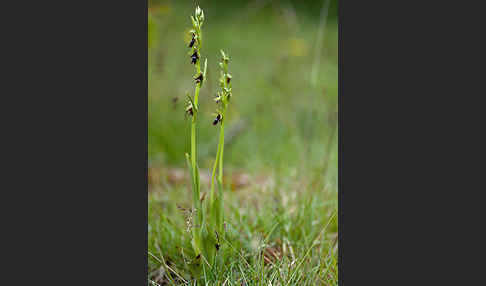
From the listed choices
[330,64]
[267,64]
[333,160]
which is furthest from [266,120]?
[330,64]

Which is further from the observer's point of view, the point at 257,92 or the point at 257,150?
the point at 257,92

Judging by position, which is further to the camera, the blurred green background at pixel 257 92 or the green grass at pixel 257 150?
the blurred green background at pixel 257 92

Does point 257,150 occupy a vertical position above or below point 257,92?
below

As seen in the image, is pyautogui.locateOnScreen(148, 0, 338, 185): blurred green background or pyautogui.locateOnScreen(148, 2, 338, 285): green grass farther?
pyautogui.locateOnScreen(148, 0, 338, 185): blurred green background
